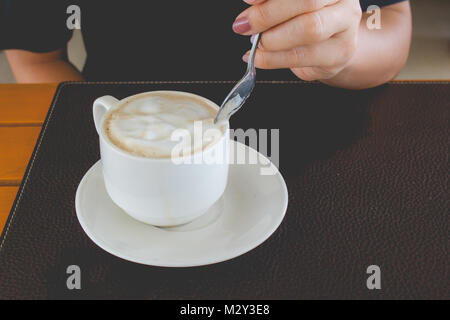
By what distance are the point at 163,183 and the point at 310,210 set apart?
20 cm

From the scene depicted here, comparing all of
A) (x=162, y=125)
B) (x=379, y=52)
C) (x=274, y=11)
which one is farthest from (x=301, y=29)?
(x=379, y=52)

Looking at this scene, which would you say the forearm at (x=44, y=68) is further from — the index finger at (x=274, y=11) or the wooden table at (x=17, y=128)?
the index finger at (x=274, y=11)

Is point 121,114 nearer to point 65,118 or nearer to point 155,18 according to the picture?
point 65,118

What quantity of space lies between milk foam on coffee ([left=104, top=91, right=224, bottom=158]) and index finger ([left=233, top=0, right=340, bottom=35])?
129mm

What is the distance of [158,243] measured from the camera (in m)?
0.47

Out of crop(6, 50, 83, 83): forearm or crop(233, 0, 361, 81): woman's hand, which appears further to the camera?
crop(6, 50, 83, 83): forearm

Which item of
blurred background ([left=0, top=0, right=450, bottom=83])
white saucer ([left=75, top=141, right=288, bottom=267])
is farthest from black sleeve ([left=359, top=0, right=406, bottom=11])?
blurred background ([left=0, top=0, right=450, bottom=83])

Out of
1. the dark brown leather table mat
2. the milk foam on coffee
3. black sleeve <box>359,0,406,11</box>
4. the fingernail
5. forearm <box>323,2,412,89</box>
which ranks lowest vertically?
the dark brown leather table mat

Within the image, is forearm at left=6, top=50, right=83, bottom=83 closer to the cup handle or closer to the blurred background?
the cup handle

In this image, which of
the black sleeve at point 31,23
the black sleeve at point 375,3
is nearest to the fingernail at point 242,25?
the black sleeve at point 375,3

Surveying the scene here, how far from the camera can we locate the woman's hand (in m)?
0.56

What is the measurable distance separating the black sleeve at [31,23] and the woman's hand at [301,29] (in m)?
0.54

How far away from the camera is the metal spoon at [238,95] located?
506 mm

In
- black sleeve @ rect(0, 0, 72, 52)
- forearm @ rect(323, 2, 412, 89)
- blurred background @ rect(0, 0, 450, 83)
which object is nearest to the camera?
forearm @ rect(323, 2, 412, 89)
